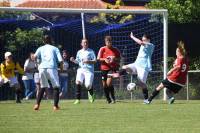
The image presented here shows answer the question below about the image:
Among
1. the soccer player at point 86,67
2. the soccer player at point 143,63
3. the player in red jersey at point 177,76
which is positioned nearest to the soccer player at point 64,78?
the soccer player at point 86,67

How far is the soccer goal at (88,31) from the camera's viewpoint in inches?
990

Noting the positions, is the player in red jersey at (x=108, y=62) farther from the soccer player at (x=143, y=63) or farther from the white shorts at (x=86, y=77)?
the white shorts at (x=86, y=77)

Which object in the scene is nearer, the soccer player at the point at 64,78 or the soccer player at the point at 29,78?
the soccer player at the point at 29,78

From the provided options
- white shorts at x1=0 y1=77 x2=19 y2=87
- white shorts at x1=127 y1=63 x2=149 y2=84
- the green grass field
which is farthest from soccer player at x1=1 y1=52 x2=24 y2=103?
the green grass field

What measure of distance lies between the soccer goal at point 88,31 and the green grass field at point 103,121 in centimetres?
843

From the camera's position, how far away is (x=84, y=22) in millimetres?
25531

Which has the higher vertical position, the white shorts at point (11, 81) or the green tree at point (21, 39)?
the green tree at point (21, 39)

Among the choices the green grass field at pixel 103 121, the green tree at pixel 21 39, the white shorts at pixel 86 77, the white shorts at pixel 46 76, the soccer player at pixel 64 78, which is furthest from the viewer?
the soccer player at pixel 64 78


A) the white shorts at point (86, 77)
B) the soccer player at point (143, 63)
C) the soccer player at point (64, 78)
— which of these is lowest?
the soccer player at point (64, 78)

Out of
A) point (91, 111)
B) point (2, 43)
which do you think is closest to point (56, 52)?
point (91, 111)

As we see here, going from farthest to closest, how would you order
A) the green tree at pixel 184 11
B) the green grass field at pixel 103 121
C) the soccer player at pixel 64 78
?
the green tree at pixel 184 11 < the soccer player at pixel 64 78 < the green grass field at pixel 103 121

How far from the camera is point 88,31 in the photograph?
25.6 metres

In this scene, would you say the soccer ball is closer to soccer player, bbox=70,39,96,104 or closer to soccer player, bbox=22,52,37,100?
soccer player, bbox=70,39,96,104

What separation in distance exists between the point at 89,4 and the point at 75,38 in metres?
20.0
